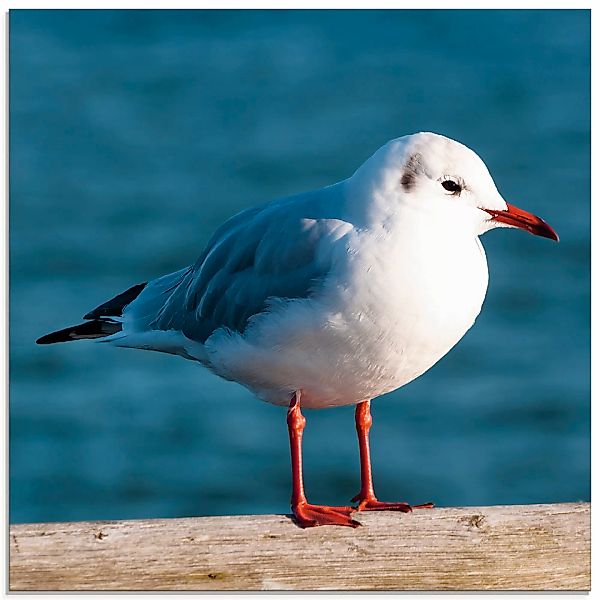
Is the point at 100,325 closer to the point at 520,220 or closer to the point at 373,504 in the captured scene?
Answer: the point at 373,504

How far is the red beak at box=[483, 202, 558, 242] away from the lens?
369 cm

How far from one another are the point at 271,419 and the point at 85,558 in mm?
5886

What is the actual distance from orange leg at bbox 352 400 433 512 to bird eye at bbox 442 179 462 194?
914mm

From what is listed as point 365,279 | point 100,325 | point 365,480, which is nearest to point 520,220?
point 365,279

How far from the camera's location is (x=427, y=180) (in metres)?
3.59

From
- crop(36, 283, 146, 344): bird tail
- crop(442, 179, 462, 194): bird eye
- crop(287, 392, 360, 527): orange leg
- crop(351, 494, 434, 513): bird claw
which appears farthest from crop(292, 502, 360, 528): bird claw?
crop(36, 283, 146, 344): bird tail

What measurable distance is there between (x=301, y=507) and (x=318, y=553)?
318 mm

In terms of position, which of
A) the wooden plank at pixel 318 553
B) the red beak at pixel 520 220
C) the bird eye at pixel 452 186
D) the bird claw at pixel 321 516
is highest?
the bird eye at pixel 452 186

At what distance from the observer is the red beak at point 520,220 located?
3691 millimetres

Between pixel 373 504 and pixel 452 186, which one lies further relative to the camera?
pixel 373 504

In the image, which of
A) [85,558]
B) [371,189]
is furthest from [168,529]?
[371,189]

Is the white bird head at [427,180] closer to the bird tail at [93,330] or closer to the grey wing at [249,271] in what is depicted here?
the grey wing at [249,271]

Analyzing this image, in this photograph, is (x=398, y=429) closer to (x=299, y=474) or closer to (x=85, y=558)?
(x=299, y=474)

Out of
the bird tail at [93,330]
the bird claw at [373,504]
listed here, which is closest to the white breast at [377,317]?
the bird claw at [373,504]
